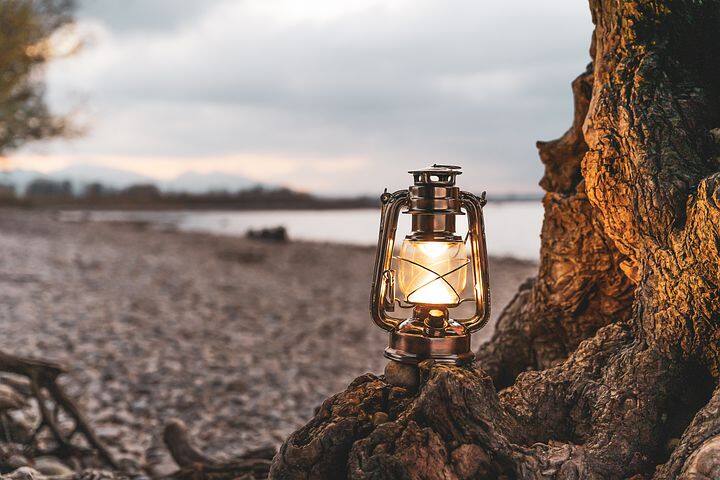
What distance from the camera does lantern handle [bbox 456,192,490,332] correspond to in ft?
9.74

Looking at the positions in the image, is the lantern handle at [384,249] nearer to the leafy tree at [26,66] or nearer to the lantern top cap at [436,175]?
the lantern top cap at [436,175]

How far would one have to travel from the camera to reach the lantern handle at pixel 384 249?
9.80ft

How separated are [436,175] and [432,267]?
1.50ft

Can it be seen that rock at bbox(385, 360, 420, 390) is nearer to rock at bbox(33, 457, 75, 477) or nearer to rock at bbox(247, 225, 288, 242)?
rock at bbox(33, 457, 75, 477)

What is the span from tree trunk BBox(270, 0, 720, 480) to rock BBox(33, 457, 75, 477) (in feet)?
10.8

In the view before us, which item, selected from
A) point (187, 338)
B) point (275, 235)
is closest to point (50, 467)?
point (187, 338)

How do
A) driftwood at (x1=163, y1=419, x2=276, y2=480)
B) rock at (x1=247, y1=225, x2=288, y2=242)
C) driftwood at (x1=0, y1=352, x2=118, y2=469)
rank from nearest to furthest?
driftwood at (x1=163, y1=419, x2=276, y2=480), driftwood at (x1=0, y1=352, x2=118, y2=469), rock at (x1=247, y1=225, x2=288, y2=242)

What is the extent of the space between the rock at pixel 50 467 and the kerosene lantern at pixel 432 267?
368 cm

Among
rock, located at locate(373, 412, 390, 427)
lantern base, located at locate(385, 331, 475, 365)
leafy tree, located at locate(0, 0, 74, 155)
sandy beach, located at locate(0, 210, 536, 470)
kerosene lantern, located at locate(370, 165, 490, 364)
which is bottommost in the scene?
sandy beach, located at locate(0, 210, 536, 470)

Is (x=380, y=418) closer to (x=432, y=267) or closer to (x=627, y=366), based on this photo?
(x=432, y=267)

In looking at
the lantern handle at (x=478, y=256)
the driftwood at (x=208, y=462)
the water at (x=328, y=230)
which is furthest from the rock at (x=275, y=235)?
the lantern handle at (x=478, y=256)

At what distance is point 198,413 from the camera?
8.02m

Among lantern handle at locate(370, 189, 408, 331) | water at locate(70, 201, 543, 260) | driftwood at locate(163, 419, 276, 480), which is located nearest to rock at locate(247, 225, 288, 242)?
water at locate(70, 201, 543, 260)

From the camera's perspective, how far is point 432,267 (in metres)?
2.99
